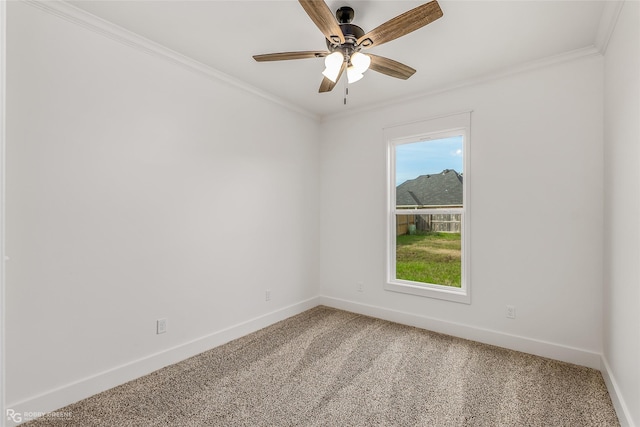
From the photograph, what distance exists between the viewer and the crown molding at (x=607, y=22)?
190cm

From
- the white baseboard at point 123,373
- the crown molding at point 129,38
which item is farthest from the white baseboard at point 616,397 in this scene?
the crown molding at point 129,38

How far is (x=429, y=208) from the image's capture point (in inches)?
137

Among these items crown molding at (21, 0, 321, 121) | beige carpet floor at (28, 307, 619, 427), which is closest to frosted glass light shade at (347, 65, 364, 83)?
crown molding at (21, 0, 321, 121)

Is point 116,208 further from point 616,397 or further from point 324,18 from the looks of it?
point 616,397

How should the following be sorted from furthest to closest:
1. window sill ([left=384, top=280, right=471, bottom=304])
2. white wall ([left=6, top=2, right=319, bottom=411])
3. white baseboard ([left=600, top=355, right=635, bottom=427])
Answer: window sill ([left=384, top=280, right=471, bottom=304]) < white wall ([left=6, top=2, right=319, bottom=411]) < white baseboard ([left=600, top=355, right=635, bottom=427])

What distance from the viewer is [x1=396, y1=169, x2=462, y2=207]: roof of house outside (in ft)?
10.9

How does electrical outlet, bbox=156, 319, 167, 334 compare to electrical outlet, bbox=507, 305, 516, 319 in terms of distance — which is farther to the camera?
electrical outlet, bbox=507, 305, 516, 319

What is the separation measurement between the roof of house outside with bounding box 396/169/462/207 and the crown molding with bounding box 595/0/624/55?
142 cm

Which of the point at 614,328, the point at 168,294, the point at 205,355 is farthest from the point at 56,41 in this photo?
the point at 614,328

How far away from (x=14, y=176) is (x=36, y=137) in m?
0.26

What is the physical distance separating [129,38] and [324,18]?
154 cm

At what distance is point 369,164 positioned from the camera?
3760 millimetres

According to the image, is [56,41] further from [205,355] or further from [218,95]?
A: [205,355]

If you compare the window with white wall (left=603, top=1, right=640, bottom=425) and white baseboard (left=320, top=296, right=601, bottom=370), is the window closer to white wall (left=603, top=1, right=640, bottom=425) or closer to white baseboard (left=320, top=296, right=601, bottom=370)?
white baseboard (left=320, top=296, right=601, bottom=370)
